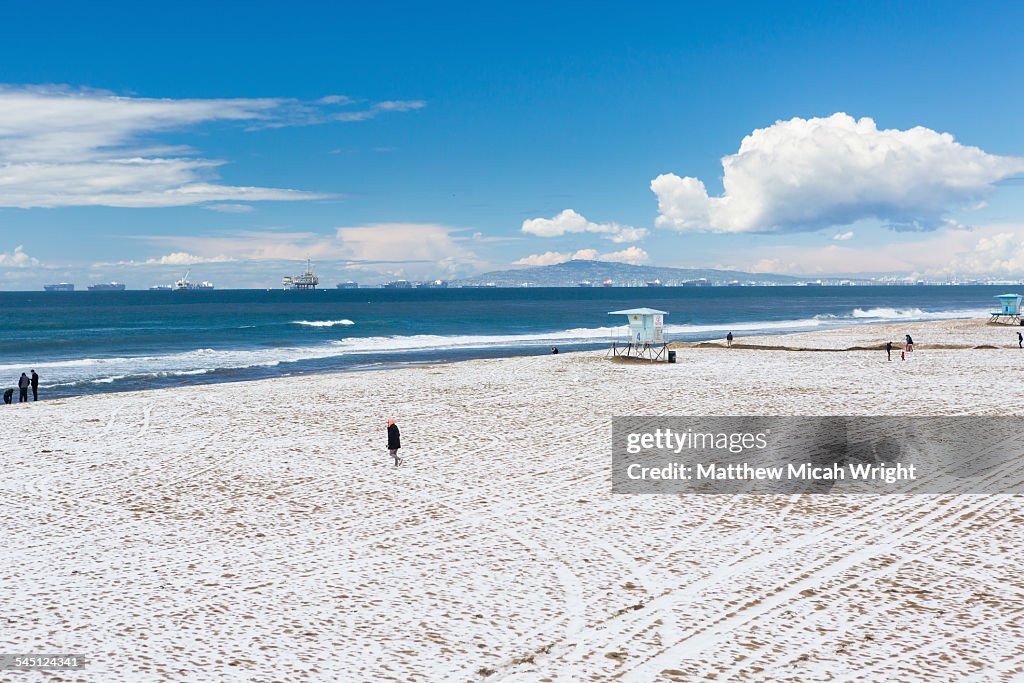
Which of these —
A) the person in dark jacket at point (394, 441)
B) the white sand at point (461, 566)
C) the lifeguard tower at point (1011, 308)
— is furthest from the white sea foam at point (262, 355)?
the person in dark jacket at point (394, 441)

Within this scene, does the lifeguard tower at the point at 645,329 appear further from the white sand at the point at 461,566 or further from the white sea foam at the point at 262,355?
the white sand at the point at 461,566

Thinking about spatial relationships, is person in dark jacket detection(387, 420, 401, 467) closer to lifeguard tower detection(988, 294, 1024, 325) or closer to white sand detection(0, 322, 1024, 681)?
white sand detection(0, 322, 1024, 681)

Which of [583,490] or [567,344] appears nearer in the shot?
[583,490]

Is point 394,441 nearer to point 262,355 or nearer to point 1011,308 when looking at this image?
point 262,355

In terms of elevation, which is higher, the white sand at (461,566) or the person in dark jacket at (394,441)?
the person in dark jacket at (394,441)

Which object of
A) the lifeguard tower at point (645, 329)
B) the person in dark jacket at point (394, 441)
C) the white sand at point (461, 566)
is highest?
the lifeguard tower at point (645, 329)

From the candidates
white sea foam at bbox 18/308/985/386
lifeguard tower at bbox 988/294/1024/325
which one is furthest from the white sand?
lifeguard tower at bbox 988/294/1024/325

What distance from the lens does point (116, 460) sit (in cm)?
1841

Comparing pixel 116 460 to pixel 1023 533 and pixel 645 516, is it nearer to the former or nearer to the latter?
pixel 645 516

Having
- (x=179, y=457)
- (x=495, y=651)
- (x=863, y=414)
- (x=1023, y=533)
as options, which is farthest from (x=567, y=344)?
(x=495, y=651)

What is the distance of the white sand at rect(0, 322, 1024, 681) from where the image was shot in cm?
903

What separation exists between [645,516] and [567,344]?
147ft

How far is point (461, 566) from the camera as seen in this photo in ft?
38.9

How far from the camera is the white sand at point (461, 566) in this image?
9031 mm
